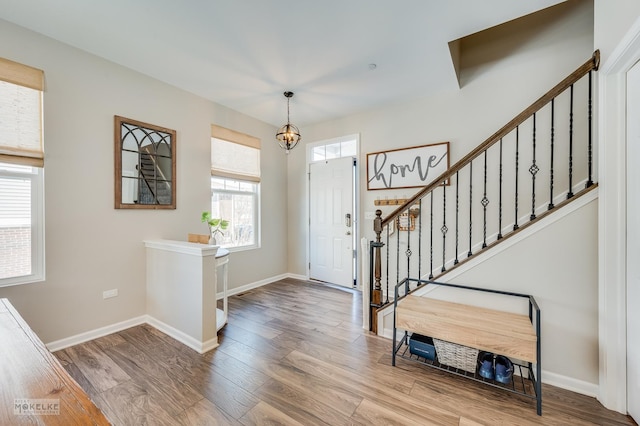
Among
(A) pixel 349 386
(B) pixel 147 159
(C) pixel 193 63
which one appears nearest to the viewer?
(A) pixel 349 386

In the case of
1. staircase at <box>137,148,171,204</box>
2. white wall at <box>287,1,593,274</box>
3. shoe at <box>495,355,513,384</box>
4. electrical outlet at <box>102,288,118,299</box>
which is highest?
white wall at <box>287,1,593,274</box>

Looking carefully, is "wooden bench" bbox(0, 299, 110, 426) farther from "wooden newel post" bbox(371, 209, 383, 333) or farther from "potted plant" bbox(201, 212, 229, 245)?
"wooden newel post" bbox(371, 209, 383, 333)

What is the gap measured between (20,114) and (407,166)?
4.01 metres

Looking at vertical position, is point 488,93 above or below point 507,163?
above

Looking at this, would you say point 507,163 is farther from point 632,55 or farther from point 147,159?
point 147,159

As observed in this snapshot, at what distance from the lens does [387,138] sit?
154 inches

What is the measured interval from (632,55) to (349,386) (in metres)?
2.59

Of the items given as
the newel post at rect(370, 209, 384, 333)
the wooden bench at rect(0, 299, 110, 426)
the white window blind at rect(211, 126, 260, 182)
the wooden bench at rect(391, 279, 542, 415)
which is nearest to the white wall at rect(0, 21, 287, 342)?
the white window blind at rect(211, 126, 260, 182)

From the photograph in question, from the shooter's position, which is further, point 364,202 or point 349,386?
point 364,202

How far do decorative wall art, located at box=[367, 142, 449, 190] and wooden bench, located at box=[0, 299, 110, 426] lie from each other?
11.9ft

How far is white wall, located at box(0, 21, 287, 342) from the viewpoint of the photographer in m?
2.32

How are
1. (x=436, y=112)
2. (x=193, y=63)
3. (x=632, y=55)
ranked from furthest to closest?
(x=436, y=112), (x=193, y=63), (x=632, y=55)

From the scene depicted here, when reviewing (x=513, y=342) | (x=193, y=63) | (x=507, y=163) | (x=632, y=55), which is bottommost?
(x=513, y=342)

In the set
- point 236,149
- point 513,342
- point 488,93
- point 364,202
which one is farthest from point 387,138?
point 513,342
